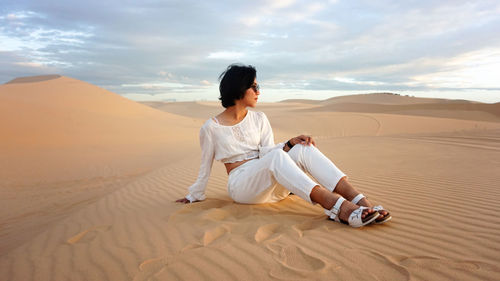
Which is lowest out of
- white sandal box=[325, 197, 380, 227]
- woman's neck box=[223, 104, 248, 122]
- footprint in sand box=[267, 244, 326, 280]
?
footprint in sand box=[267, 244, 326, 280]

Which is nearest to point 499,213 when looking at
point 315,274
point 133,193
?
point 315,274

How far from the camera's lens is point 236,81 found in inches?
133

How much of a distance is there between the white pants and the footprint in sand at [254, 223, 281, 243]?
1.16 ft

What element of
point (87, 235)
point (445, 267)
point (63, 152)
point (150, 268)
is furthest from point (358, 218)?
point (63, 152)

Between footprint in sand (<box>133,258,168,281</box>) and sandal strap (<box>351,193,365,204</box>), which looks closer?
footprint in sand (<box>133,258,168,281</box>)

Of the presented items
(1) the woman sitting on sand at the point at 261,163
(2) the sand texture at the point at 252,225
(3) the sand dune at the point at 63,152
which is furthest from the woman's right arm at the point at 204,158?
(3) the sand dune at the point at 63,152

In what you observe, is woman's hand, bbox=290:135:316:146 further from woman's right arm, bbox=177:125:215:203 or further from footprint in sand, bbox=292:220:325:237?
woman's right arm, bbox=177:125:215:203

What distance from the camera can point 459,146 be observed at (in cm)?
761

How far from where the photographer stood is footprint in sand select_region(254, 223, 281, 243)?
2.55m

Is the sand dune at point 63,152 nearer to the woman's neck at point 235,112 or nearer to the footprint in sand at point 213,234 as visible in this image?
the footprint in sand at point 213,234

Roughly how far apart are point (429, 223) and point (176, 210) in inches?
99.8

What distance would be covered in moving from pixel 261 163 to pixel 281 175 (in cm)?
24

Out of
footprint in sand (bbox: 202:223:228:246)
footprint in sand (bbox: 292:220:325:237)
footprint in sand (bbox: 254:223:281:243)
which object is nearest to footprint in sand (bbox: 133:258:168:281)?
footprint in sand (bbox: 202:223:228:246)

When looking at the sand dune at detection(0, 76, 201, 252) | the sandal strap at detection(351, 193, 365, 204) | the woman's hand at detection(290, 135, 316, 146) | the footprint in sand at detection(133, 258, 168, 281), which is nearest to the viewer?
the footprint in sand at detection(133, 258, 168, 281)
